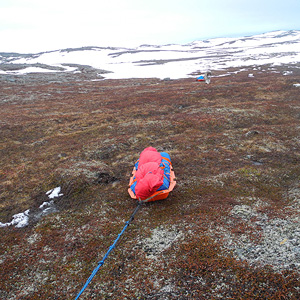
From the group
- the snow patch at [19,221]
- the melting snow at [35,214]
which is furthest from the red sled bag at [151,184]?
the snow patch at [19,221]

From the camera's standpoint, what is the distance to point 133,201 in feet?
39.9

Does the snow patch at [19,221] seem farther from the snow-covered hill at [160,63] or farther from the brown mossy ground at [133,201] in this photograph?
the snow-covered hill at [160,63]

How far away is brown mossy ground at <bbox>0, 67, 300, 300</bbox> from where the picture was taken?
294 inches

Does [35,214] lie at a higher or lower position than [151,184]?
lower

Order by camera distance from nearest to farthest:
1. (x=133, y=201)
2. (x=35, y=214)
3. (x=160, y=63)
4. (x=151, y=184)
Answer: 1. (x=151, y=184)
2. (x=35, y=214)
3. (x=133, y=201)
4. (x=160, y=63)

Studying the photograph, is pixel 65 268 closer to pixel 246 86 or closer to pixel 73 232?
pixel 73 232

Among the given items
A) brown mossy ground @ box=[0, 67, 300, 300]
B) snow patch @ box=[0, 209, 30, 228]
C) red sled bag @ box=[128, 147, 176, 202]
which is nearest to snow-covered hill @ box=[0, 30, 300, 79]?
brown mossy ground @ box=[0, 67, 300, 300]

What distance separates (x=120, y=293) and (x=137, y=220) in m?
3.66

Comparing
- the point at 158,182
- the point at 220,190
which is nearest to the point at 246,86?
the point at 220,190

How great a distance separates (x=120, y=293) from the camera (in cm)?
722

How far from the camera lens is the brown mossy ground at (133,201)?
7473 mm

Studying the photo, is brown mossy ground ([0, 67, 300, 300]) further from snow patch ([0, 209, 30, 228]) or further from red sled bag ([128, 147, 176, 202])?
red sled bag ([128, 147, 176, 202])

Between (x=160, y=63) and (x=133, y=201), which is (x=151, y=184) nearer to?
(x=133, y=201)

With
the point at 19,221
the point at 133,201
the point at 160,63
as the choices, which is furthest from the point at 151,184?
the point at 160,63
